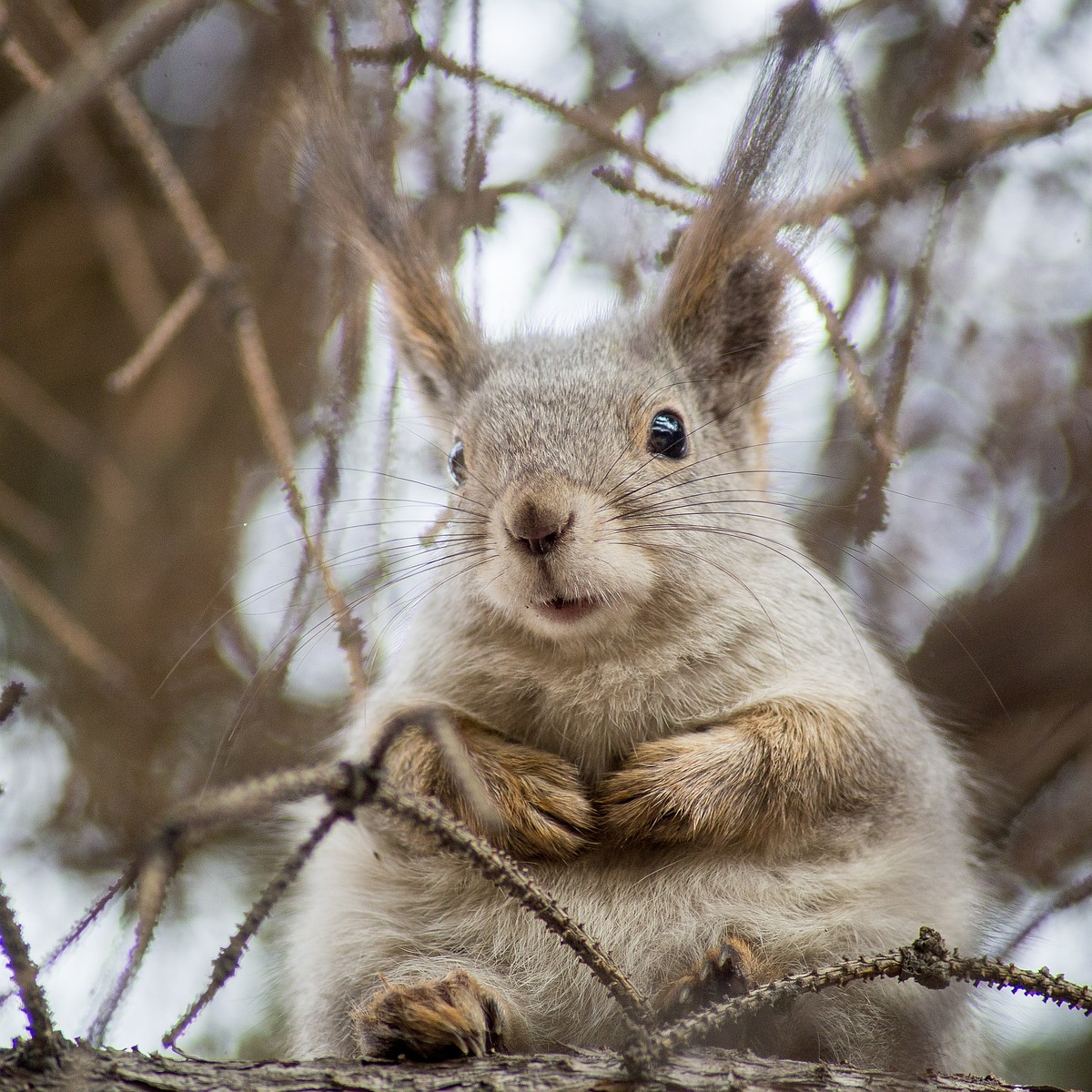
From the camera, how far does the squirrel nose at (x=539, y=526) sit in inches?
87.0

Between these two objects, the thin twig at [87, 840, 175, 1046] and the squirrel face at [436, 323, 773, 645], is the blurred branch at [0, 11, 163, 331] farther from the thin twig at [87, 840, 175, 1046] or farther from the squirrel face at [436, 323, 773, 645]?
the thin twig at [87, 840, 175, 1046]

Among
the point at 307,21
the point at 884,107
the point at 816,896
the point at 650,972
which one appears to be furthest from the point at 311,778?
the point at 884,107

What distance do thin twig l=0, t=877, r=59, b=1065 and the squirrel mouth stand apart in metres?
1.17

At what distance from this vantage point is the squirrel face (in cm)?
228

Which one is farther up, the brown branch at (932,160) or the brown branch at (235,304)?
the brown branch at (932,160)

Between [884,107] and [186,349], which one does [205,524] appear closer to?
[186,349]

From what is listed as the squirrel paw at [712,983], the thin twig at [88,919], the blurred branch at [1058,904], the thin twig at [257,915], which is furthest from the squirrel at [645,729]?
the thin twig at [257,915]

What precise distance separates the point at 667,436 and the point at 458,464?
0.55m

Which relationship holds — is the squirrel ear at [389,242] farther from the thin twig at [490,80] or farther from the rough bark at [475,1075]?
the rough bark at [475,1075]

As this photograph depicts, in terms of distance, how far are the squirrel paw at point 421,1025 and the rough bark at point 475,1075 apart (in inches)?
1.6

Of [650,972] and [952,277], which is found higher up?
[952,277]

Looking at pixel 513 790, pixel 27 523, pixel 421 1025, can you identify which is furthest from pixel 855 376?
pixel 27 523

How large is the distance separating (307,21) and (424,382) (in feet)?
3.88

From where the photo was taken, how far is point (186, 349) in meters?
4.14
